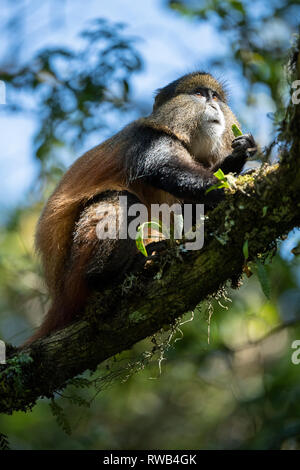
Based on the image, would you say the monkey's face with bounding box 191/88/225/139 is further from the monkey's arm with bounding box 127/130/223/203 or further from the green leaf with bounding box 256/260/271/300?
the green leaf with bounding box 256/260/271/300

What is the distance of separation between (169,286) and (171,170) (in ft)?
5.43

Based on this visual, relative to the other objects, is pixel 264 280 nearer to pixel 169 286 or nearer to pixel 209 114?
pixel 169 286

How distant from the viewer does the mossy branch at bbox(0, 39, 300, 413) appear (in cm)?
470

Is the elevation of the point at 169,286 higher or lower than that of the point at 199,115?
lower

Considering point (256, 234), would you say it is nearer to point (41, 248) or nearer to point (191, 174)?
point (191, 174)

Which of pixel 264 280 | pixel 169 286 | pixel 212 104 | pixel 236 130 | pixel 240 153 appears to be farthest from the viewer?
pixel 212 104

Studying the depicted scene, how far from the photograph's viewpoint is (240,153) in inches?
239

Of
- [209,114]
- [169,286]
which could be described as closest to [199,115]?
[209,114]

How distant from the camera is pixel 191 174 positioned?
598 centimetres

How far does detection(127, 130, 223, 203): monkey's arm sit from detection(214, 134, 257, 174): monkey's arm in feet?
0.85

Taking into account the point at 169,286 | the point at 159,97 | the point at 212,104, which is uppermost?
the point at 159,97

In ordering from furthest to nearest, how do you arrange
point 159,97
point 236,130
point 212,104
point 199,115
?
point 159,97
point 212,104
point 199,115
point 236,130

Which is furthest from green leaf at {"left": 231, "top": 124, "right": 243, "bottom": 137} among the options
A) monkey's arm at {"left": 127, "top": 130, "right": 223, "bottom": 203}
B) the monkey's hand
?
monkey's arm at {"left": 127, "top": 130, "right": 223, "bottom": 203}
